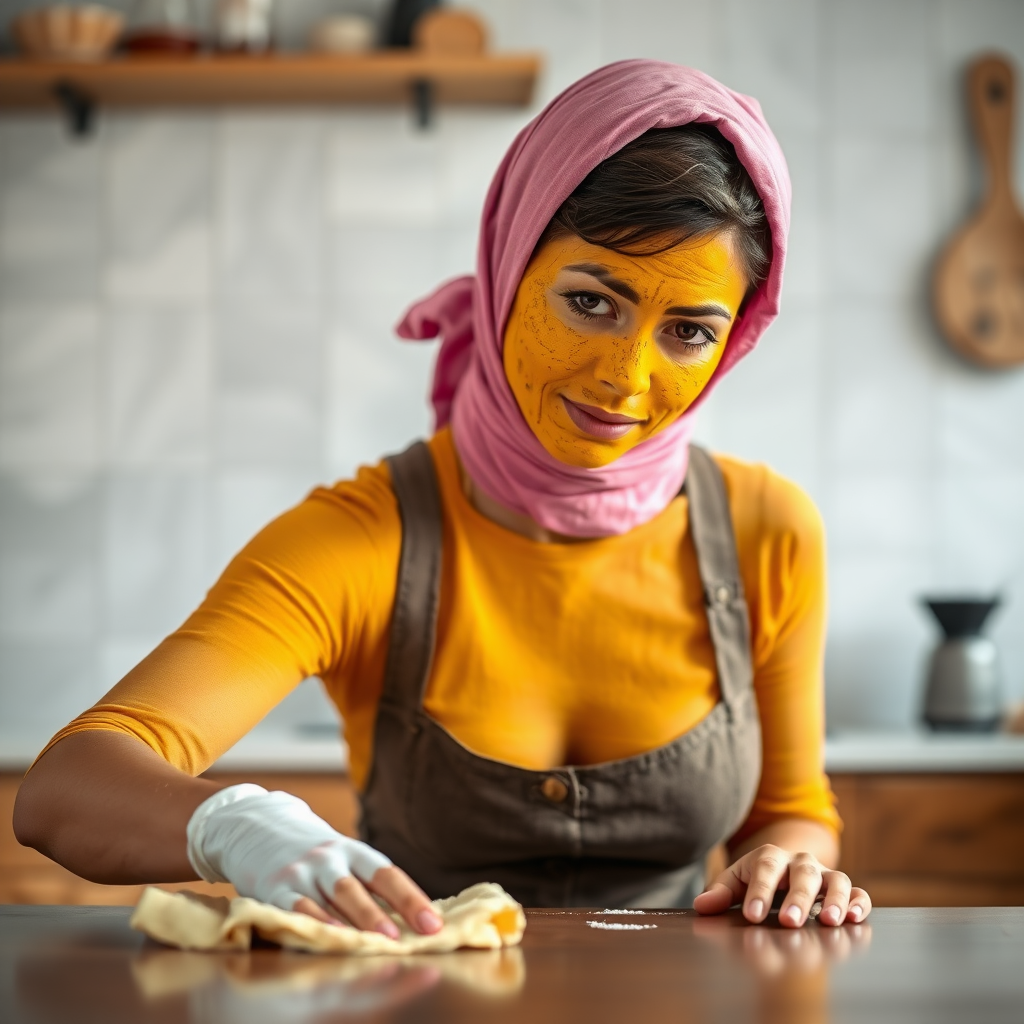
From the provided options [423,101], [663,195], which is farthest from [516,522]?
[423,101]

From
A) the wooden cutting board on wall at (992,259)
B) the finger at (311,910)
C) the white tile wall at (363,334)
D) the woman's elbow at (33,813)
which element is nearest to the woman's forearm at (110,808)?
the woman's elbow at (33,813)

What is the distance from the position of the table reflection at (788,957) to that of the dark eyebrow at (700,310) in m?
0.47

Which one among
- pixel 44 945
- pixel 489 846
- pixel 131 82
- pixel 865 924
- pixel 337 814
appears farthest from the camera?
pixel 131 82

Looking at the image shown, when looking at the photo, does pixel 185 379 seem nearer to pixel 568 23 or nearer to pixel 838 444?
pixel 568 23

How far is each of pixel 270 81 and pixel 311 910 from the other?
2.17 meters

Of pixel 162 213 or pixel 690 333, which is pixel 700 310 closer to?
pixel 690 333

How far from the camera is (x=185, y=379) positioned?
273 centimetres

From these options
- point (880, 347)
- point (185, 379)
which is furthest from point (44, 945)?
point (880, 347)

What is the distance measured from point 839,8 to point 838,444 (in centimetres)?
93

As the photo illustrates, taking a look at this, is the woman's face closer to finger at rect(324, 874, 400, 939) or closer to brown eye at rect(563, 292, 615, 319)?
brown eye at rect(563, 292, 615, 319)

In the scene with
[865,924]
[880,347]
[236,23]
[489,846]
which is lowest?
[489,846]

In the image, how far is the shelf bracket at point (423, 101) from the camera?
2.59 metres

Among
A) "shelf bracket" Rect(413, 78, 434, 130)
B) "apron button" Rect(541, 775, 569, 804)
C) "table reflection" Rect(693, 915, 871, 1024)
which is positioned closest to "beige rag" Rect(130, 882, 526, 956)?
"table reflection" Rect(693, 915, 871, 1024)

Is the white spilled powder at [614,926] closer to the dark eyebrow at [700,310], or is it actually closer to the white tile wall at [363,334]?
the dark eyebrow at [700,310]
